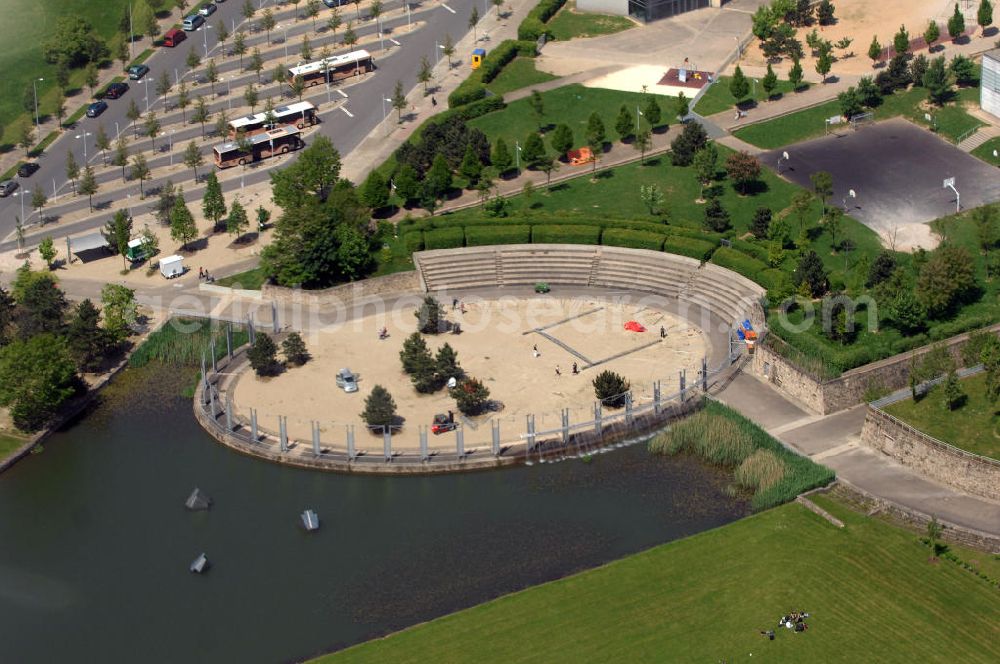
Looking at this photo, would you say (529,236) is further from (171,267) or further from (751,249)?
(171,267)

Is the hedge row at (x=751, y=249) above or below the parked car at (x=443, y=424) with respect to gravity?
above

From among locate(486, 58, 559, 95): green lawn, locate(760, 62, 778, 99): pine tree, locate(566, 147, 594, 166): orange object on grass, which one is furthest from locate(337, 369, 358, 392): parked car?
locate(760, 62, 778, 99): pine tree

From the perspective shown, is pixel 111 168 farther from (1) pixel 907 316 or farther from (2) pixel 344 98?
(1) pixel 907 316

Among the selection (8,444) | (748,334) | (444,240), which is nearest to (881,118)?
(748,334)

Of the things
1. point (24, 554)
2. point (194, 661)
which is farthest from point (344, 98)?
point (194, 661)

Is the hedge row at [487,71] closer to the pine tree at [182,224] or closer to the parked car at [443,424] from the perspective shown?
the pine tree at [182,224]

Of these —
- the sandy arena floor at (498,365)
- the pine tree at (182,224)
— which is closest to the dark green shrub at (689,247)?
the sandy arena floor at (498,365)
